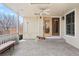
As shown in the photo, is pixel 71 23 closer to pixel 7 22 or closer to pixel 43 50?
pixel 43 50

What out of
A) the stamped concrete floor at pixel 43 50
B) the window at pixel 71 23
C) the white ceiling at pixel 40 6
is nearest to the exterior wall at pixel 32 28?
the window at pixel 71 23

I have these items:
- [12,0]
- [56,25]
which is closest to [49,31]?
[56,25]

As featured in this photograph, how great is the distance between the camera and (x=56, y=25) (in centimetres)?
1662

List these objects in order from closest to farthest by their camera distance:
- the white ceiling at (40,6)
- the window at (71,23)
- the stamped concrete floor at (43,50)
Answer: the stamped concrete floor at (43,50), the white ceiling at (40,6), the window at (71,23)

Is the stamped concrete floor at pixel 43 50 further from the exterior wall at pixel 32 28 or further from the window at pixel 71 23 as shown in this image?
the exterior wall at pixel 32 28

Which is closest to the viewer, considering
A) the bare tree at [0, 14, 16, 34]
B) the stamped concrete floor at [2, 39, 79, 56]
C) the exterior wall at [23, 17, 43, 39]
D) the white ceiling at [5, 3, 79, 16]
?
the stamped concrete floor at [2, 39, 79, 56]

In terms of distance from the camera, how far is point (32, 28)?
13992 mm

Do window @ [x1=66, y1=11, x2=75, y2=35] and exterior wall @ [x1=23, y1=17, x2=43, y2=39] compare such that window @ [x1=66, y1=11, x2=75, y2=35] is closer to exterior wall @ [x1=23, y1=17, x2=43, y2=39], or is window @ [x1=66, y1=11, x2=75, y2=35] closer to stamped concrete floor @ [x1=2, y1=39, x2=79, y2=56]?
stamped concrete floor @ [x1=2, y1=39, x2=79, y2=56]

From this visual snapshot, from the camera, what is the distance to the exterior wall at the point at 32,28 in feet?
45.6

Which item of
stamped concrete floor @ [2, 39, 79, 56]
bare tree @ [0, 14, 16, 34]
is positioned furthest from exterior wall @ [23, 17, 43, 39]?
stamped concrete floor @ [2, 39, 79, 56]

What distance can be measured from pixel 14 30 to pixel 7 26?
2.24 ft

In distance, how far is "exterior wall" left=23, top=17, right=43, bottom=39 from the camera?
13.9 m

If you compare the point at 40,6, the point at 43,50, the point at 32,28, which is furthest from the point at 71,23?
the point at 32,28

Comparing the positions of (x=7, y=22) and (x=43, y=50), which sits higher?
(x=7, y=22)
